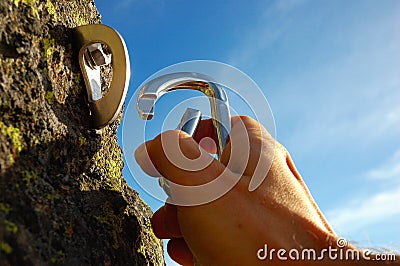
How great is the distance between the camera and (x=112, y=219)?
3.19 feet

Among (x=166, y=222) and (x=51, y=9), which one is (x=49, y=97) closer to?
(x=51, y=9)

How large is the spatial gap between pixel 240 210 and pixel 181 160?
0.15m

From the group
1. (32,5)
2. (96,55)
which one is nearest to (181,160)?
(96,55)

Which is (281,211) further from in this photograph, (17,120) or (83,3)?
(83,3)

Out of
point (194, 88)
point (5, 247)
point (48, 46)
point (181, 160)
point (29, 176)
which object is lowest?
point (5, 247)

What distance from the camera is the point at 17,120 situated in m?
0.77

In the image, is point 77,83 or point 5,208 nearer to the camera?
point 5,208

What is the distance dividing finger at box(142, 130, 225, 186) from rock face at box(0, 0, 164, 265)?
0.13 m

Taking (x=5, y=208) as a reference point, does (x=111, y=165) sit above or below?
above

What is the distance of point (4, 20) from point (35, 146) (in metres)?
0.21

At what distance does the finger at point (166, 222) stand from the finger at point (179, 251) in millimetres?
18

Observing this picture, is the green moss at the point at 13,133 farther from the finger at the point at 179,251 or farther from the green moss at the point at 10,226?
the finger at the point at 179,251

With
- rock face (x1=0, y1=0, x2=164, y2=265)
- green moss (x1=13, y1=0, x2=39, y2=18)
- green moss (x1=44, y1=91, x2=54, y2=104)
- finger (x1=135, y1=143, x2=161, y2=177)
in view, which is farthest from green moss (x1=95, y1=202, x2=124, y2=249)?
green moss (x1=13, y1=0, x2=39, y2=18)

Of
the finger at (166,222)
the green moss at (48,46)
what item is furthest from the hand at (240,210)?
the green moss at (48,46)
